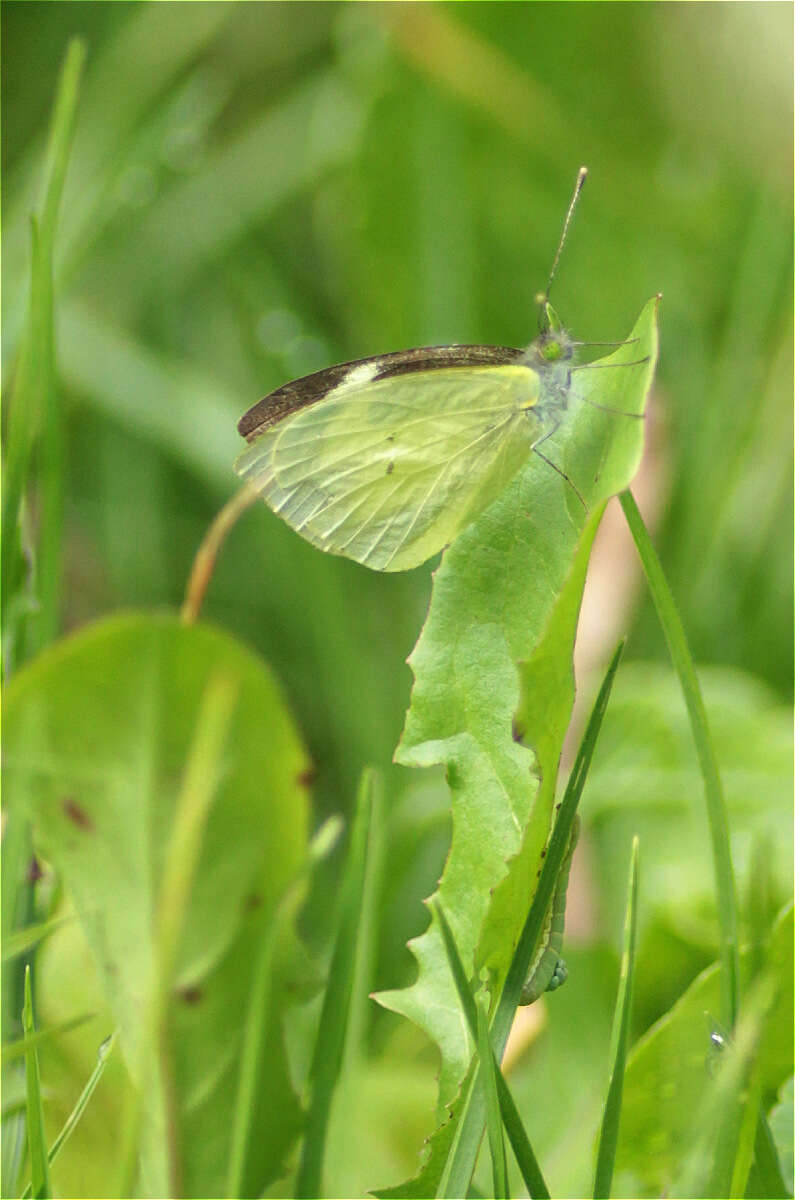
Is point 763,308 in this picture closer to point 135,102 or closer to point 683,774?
point 683,774

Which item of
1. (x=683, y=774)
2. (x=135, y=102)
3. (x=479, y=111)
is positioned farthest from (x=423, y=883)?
(x=135, y=102)

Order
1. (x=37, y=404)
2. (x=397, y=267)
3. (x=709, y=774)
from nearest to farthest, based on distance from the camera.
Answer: (x=709, y=774) → (x=37, y=404) → (x=397, y=267)

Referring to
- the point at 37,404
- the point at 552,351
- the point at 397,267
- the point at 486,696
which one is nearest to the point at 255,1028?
the point at 486,696

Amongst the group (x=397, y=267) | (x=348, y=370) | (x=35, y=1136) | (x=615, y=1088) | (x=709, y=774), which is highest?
(x=397, y=267)

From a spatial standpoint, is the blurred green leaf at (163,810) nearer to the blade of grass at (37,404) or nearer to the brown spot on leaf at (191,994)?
the brown spot on leaf at (191,994)

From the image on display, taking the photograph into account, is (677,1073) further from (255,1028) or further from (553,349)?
(553,349)

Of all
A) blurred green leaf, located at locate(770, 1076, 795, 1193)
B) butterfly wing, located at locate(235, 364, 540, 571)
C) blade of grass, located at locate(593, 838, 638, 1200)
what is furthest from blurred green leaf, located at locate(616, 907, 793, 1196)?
butterfly wing, located at locate(235, 364, 540, 571)

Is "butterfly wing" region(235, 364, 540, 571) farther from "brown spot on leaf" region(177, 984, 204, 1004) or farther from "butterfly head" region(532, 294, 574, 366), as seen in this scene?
"brown spot on leaf" region(177, 984, 204, 1004)
